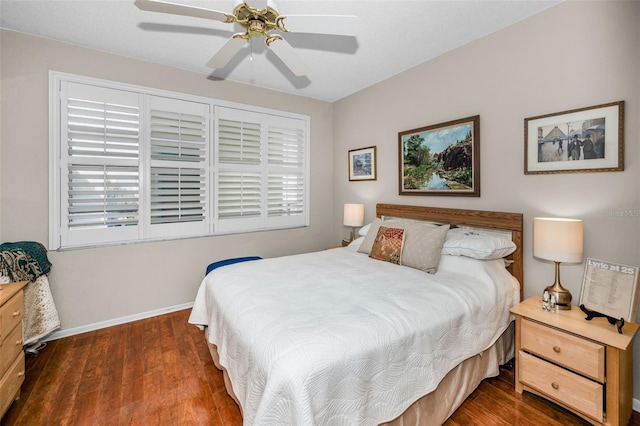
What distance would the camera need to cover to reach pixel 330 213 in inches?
176

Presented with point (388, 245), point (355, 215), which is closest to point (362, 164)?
point (355, 215)

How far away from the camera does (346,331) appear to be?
1.29 metres

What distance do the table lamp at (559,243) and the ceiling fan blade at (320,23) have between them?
1732mm

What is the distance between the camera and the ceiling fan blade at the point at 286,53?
178 centimetres

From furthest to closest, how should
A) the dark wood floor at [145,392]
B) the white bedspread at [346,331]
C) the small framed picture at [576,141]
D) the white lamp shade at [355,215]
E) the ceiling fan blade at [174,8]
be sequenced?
the white lamp shade at [355,215] < the small framed picture at [576,141] < the dark wood floor at [145,392] < the ceiling fan blade at [174,8] < the white bedspread at [346,331]

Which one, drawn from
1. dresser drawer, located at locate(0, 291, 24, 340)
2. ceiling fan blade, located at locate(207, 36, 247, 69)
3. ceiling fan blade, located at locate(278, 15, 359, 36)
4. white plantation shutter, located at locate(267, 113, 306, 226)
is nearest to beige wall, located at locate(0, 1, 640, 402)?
white plantation shutter, located at locate(267, 113, 306, 226)

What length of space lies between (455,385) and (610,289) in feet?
3.54

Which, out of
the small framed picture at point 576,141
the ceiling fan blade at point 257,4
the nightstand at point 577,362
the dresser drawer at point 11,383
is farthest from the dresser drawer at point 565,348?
the dresser drawer at point 11,383

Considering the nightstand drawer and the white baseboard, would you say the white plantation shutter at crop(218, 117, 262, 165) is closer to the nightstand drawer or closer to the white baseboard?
the white baseboard

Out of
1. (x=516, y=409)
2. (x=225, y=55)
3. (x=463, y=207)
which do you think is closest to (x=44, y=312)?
(x=225, y=55)

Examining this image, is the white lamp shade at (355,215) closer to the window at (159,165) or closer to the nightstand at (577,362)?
the window at (159,165)

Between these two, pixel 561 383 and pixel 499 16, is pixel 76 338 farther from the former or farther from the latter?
pixel 499 16

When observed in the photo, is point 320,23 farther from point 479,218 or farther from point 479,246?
point 479,218

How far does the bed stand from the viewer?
1135mm
